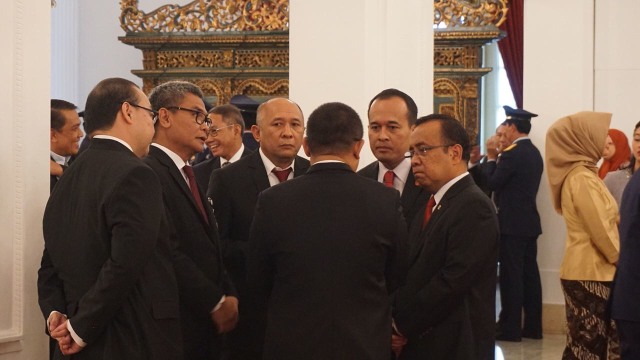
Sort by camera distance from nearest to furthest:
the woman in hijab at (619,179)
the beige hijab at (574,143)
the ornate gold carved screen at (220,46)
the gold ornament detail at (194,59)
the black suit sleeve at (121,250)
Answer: the black suit sleeve at (121,250) < the beige hijab at (574,143) < the woman in hijab at (619,179) < the ornate gold carved screen at (220,46) < the gold ornament detail at (194,59)

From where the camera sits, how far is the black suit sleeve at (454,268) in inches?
138

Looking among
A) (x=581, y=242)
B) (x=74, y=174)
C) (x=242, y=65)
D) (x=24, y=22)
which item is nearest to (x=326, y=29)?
(x=581, y=242)

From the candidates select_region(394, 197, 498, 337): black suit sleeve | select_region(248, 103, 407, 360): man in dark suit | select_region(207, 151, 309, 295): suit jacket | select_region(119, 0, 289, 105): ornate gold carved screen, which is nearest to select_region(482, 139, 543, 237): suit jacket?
select_region(119, 0, 289, 105): ornate gold carved screen

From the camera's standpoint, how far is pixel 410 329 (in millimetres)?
3566

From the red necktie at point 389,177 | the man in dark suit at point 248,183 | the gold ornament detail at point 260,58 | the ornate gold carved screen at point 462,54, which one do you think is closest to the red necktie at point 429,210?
the red necktie at point 389,177

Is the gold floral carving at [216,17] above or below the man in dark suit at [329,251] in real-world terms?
above

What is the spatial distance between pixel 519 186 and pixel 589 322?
2952 millimetres

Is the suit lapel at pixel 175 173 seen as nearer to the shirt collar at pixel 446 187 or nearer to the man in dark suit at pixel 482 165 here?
the shirt collar at pixel 446 187

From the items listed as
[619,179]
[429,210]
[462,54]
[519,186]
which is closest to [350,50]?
[429,210]

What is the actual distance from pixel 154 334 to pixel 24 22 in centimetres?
132

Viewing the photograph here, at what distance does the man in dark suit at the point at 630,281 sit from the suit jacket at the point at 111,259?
1966 mm

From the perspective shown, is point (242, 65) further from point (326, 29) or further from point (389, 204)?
point (389, 204)

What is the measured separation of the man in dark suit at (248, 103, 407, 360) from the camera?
3131 millimetres

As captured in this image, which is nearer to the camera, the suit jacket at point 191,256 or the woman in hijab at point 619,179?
the suit jacket at point 191,256
